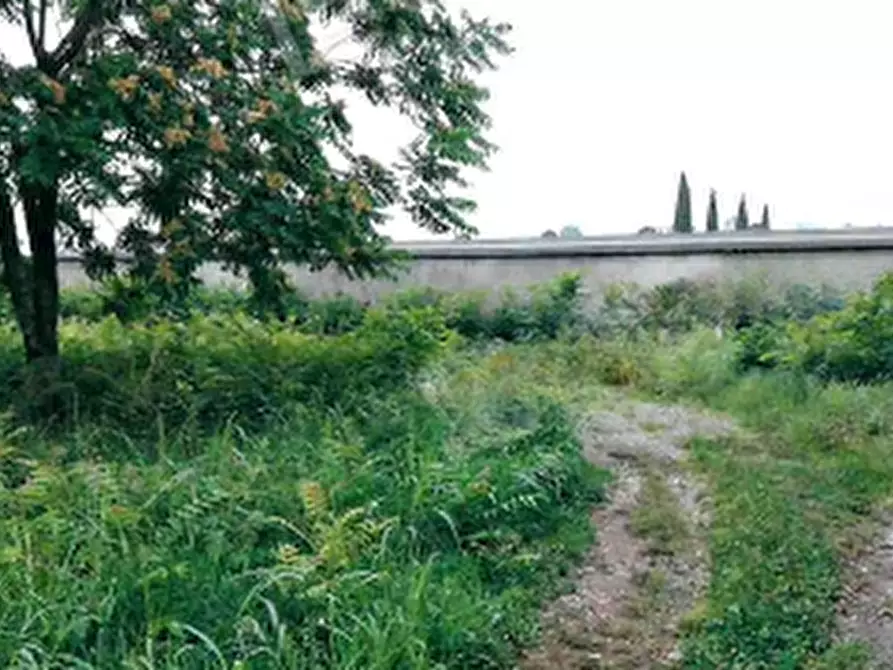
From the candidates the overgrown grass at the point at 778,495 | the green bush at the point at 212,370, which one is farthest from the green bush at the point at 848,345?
the green bush at the point at 212,370

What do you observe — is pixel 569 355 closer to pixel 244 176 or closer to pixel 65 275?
pixel 244 176

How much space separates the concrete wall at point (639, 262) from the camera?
11.3m

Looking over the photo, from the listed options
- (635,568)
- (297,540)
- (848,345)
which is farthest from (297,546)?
(848,345)

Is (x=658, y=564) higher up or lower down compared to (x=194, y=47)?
lower down

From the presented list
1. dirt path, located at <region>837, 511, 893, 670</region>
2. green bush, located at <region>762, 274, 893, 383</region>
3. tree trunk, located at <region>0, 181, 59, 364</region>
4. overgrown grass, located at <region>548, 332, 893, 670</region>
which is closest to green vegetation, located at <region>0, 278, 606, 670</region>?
tree trunk, located at <region>0, 181, 59, 364</region>

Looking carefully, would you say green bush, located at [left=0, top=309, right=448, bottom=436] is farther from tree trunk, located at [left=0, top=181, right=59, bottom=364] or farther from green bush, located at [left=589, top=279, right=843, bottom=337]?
green bush, located at [left=589, top=279, right=843, bottom=337]

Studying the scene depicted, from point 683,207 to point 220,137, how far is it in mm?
13162

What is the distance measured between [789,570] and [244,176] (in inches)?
129

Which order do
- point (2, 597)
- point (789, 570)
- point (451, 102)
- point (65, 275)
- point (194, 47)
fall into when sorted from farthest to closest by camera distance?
point (65, 275) < point (451, 102) < point (194, 47) < point (789, 570) < point (2, 597)

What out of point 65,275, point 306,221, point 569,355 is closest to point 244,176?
point 306,221

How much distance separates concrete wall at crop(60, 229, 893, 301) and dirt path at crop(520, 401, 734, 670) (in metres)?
5.60

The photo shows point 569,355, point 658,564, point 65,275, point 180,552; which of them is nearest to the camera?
point 180,552

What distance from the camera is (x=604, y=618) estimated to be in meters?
3.92

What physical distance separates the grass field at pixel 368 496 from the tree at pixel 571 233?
7265 mm
